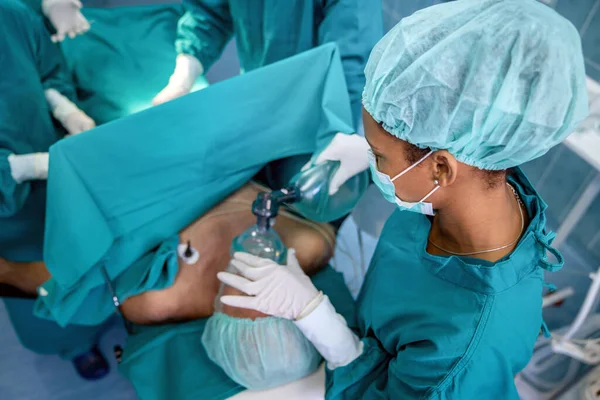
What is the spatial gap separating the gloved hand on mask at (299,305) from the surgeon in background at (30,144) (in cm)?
75

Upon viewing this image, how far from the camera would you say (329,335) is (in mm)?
963

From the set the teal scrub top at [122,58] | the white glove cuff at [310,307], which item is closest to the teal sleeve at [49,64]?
the teal scrub top at [122,58]

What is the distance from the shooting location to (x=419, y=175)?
0.79 metres

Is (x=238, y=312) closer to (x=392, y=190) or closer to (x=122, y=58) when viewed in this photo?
(x=392, y=190)

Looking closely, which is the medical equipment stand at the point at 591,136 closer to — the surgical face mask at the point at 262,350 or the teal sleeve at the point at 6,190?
the surgical face mask at the point at 262,350

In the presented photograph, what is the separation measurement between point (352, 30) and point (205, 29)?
638 millimetres

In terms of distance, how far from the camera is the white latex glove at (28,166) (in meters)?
1.28

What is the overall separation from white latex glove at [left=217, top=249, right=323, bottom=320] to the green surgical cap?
17.4 inches

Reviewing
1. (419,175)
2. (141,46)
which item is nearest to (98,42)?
(141,46)

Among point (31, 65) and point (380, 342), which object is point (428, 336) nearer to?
point (380, 342)

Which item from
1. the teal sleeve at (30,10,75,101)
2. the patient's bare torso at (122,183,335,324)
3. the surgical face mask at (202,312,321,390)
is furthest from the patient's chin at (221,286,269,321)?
the teal sleeve at (30,10,75,101)

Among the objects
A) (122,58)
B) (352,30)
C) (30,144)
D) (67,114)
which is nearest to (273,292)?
(352,30)

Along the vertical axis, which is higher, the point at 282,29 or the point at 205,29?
the point at 282,29

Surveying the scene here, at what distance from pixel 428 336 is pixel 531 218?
32cm
